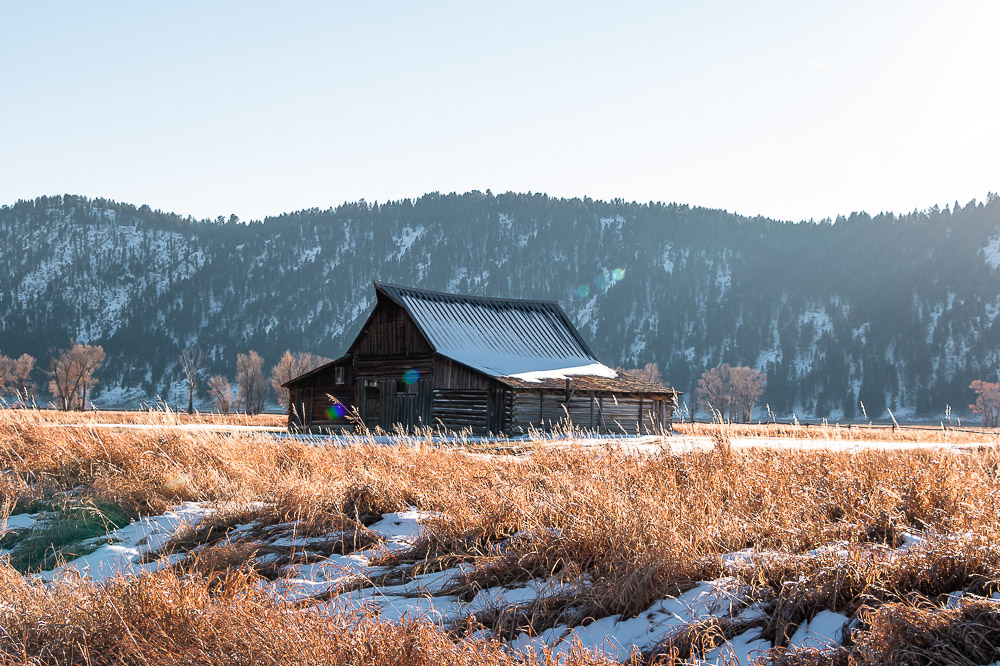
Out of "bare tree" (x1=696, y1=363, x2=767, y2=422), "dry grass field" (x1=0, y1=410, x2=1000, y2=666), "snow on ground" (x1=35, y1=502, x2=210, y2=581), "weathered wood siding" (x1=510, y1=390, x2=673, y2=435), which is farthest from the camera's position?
"bare tree" (x1=696, y1=363, x2=767, y2=422)

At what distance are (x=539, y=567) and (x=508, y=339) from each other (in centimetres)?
3092

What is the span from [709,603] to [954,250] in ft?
689

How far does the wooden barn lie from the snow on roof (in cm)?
6

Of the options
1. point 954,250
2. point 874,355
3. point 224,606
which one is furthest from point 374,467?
point 954,250

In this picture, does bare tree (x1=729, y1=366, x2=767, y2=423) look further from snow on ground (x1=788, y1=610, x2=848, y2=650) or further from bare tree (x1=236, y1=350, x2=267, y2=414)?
snow on ground (x1=788, y1=610, x2=848, y2=650)

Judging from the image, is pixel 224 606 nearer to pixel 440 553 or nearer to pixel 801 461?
pixel 440 553

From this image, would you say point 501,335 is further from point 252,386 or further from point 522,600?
point 252,386

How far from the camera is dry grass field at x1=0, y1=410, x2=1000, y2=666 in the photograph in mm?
A: 3586

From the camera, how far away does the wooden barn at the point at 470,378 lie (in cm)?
3044

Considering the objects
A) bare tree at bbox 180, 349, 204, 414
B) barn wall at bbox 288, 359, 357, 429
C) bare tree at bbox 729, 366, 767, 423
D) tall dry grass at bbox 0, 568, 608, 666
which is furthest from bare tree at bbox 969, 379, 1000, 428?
tall dry grass at bbox 0, 568, 608, 666

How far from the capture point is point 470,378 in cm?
3081

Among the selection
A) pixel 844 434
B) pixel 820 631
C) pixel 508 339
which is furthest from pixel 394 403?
pixel 820 631

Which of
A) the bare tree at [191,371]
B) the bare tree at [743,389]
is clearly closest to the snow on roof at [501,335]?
the bare tree at [191,371]

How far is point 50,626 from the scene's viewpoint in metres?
4.17
